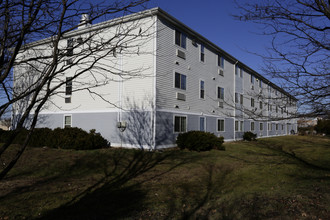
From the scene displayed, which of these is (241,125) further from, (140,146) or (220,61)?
(140,146)

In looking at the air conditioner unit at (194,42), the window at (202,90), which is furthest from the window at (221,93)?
the air conditioner unit at (194,42)

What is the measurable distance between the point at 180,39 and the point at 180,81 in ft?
10.0

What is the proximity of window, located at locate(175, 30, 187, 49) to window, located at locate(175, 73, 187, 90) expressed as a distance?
2.22m

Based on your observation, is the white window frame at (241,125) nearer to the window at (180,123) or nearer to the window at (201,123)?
the window at (201,123)

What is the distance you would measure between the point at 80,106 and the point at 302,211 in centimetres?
1664

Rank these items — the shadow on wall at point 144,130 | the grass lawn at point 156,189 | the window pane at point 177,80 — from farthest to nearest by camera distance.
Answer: the window pane at point 177,80
the shadow on wall at point 144,130
the grass lawn at point 156,189

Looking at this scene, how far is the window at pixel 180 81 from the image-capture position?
18.3 m

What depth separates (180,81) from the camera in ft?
61.1

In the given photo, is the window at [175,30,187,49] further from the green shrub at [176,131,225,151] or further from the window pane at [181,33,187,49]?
the green shrub at [176,131,225,151]

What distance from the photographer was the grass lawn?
586 cm

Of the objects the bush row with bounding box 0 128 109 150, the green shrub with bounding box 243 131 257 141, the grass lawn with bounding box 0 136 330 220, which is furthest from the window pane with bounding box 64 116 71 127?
the green shrub with bounding box 243 131 257 141

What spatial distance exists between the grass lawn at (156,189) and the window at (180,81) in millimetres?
6317

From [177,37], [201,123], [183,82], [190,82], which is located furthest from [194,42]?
[201,123]

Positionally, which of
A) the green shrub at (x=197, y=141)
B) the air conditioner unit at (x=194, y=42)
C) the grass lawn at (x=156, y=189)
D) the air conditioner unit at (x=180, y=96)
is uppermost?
the air conditioner unit at (x=194, y=42)
